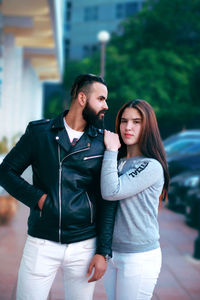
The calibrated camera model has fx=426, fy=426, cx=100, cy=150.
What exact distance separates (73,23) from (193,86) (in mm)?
23218

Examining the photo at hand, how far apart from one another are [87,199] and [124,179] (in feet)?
0.71

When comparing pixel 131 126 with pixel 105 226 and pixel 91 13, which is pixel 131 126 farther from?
pixel 91 13

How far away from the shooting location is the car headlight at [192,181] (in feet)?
22.8

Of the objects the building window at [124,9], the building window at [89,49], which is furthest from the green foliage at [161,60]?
the building window at [89,49]

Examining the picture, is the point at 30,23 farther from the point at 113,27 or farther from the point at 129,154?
the point at 113,27

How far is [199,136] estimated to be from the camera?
22.0 ft

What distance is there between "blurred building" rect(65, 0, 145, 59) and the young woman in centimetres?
4039

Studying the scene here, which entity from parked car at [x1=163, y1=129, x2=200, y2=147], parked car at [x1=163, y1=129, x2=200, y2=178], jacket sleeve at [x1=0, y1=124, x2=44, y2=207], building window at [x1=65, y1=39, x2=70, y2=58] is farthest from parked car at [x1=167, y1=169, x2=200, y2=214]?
building window at [x1=65, y1=39, x2=70, y2=58]

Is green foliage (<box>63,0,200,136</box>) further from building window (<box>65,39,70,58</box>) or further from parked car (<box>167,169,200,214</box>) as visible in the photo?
building window (<box>65,39,70,58</box>)

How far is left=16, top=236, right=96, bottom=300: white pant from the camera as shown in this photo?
2.16 meters

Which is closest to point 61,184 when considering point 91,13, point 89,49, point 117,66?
point 117,66

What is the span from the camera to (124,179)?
2.20m

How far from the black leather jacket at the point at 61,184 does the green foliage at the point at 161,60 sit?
60.5 ft

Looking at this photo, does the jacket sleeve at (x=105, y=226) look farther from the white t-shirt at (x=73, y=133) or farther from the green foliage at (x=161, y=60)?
the green foliage at (x=161, y=60)
